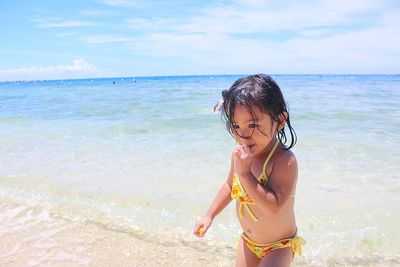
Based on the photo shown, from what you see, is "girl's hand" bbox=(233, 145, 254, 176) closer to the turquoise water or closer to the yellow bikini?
the yellow bikini

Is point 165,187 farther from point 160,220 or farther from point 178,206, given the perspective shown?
point 160,220

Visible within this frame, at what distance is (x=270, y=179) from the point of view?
6.14 ft

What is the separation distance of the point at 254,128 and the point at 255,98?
141mm

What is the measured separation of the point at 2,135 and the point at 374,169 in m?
8.41

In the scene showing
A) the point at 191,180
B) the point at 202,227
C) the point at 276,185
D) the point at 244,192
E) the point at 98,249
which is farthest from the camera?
the point at 191,180

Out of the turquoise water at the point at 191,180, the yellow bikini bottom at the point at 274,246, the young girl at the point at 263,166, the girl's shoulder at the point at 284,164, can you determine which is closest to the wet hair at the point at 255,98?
the young girl at the point at 263,166

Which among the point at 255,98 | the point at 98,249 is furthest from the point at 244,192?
the point at 98,249

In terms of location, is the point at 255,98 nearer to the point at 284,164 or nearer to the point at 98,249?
the point at 284,164

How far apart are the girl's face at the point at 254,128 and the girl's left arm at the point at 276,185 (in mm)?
127

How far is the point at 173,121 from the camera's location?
35.1 feet

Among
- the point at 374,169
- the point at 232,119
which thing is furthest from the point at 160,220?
the point at 374,169

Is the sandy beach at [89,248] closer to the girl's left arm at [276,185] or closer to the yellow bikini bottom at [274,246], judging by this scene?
the yellow bikini bottom at [274,246]

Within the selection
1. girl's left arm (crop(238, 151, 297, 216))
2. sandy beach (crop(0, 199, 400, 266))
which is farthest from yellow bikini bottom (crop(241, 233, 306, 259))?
sandy beach (crop(0, 199, 400, 266))

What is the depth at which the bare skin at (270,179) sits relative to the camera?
69.1 inches
